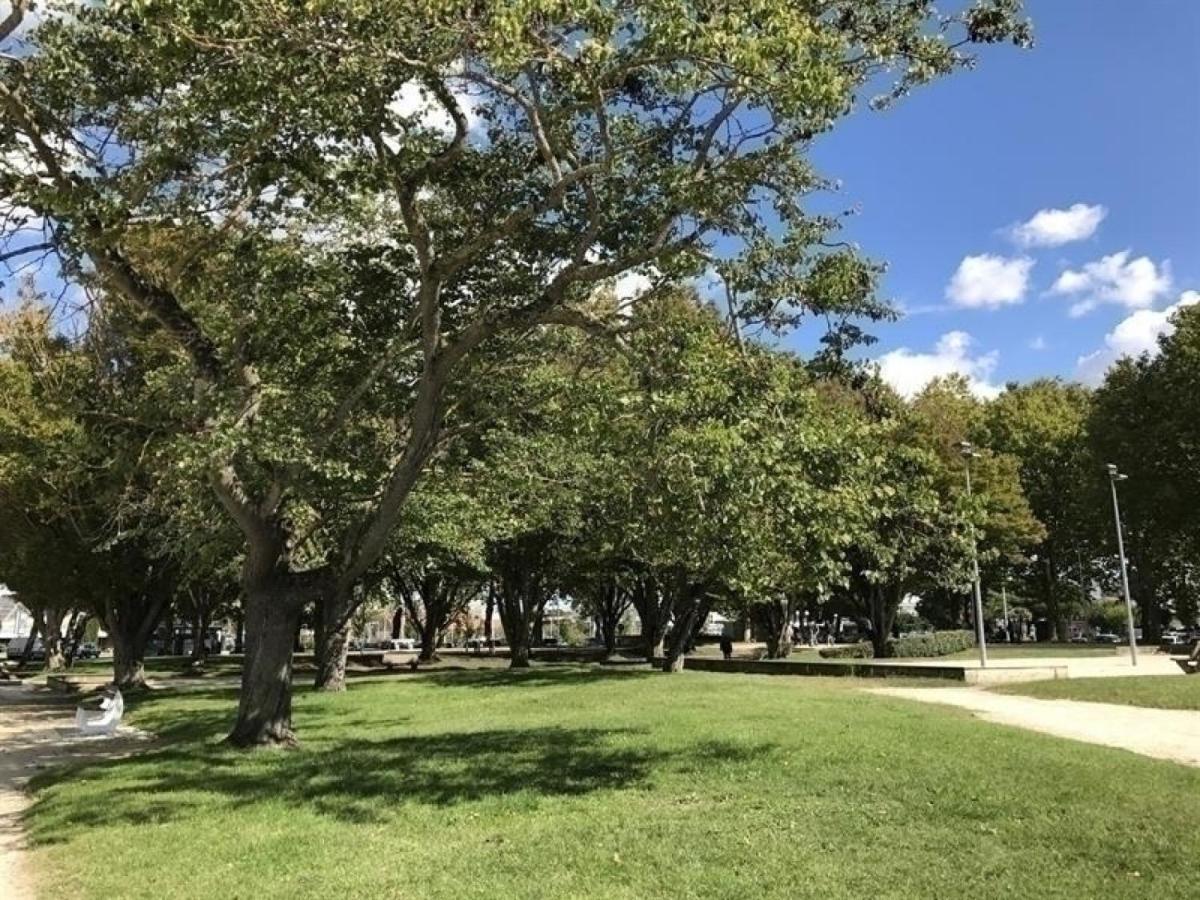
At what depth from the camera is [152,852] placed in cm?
808

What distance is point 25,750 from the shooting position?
16.5 metres

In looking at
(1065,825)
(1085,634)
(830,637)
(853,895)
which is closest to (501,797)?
(853,895)

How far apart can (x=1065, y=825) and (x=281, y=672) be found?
9.72m

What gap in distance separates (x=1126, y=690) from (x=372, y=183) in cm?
1623

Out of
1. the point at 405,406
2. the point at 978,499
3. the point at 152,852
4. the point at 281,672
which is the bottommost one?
the point at 152,852

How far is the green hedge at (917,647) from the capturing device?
35.9 metres

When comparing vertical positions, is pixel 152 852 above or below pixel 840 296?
below

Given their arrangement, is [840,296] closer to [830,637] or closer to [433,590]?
[433,590]

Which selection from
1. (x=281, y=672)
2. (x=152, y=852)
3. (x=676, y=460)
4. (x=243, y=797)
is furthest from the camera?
(x=281, y=672)

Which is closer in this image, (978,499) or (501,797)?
(501,797)

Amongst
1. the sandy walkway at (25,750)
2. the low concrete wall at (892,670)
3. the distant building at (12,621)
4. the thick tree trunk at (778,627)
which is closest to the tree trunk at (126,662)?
the sandy walkway at (25,750)

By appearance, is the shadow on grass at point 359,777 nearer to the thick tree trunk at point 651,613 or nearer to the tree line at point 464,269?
the tree line at point 464,269

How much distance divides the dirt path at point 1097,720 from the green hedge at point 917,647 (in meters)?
16.2

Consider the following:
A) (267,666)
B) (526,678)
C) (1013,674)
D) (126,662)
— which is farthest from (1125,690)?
(126,662)
